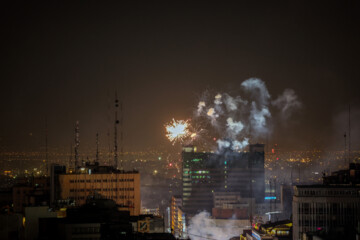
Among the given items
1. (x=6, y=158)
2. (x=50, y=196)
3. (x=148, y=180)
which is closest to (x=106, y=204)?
(x=50, y=196)

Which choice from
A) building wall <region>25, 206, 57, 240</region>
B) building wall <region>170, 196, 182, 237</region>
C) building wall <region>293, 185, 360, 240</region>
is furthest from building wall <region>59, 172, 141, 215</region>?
building wall <region>170, 196, 182, 237</region>

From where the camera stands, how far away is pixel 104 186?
74125 millimetres

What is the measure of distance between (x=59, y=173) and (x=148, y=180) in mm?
117925

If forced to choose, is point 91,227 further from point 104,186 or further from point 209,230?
point 209,230

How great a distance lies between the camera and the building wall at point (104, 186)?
73.3 meters

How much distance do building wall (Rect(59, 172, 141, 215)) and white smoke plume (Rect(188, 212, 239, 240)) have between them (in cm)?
3270

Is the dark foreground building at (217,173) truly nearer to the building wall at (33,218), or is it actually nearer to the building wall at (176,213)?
the building wall at (176,213)

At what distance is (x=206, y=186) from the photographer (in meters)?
146

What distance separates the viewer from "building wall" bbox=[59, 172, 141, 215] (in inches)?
2886

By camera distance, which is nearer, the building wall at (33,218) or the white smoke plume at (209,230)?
the building wall at (33,218)

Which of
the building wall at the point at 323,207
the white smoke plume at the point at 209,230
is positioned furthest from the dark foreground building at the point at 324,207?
the white smoke plume at the point at 209,230

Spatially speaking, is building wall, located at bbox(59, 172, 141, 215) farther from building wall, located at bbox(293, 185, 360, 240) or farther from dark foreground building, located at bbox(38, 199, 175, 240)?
dark foreground building, located at bbox(38, 199, 175, 240)

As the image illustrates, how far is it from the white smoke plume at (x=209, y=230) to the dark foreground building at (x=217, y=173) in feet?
90.9

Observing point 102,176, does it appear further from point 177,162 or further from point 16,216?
point 177,162
